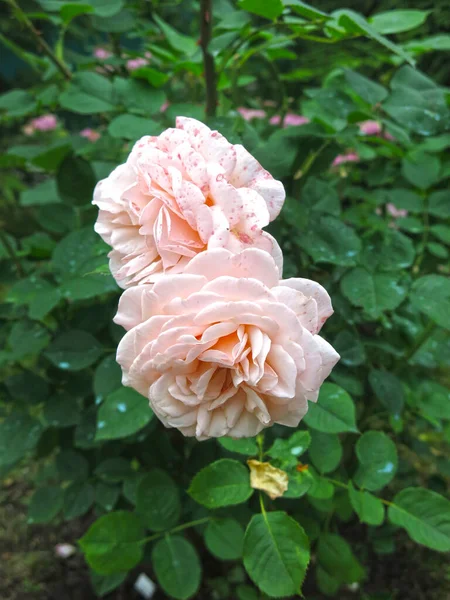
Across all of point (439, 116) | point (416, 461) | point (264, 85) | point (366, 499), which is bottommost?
point (416, 461)

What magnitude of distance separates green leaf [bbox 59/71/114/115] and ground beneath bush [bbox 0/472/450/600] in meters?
1.02

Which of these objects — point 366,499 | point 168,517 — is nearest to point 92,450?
point 168,517

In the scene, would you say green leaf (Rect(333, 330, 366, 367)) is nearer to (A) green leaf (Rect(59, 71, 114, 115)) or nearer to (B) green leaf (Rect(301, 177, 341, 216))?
(B) green leaf (Rect(301, 177, 341, 216))

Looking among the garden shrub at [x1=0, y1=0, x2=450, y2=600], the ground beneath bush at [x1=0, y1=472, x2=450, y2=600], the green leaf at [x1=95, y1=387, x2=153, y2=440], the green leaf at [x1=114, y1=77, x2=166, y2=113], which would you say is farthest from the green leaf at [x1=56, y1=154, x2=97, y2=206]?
the ground beneath bush at [x1=0, y1=472, x2=450, y2=600]

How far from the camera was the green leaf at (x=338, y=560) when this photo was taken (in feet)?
2.66

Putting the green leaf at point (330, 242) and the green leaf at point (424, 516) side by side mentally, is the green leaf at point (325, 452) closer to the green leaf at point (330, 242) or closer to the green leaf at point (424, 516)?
the green leaf at point (424, 516)

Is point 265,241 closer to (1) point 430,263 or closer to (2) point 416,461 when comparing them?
(1) point 430,263

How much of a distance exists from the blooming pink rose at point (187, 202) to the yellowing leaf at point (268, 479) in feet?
0.82

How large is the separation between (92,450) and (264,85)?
77.6 inches

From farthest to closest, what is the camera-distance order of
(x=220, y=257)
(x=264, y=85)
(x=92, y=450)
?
(x=264, y=85), (x=92, y=450), (x=220, y=257)

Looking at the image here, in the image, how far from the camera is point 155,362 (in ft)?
1.31

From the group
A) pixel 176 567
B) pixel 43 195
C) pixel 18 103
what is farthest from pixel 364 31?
pixel 43 195

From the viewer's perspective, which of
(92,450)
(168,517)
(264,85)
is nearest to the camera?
(168,517)

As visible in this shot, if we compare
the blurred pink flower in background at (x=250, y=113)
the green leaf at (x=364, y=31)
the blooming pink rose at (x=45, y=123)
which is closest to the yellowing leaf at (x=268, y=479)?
the green leaf at (x=364, y=31)
